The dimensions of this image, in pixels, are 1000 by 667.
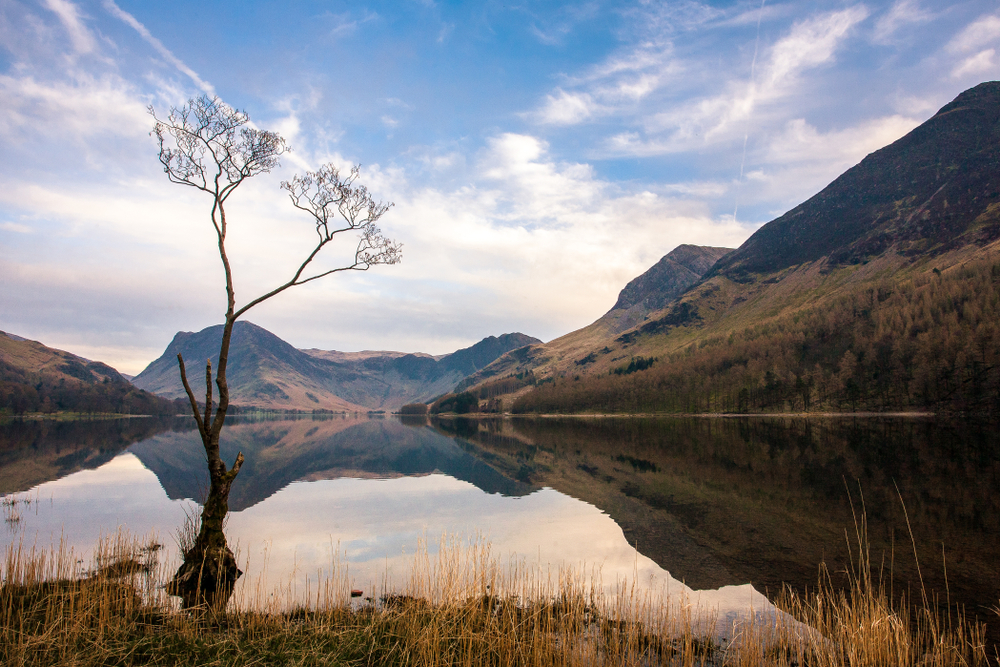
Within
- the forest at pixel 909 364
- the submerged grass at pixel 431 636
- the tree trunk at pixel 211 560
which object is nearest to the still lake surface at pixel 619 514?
the tree trunk at pixel 211 560

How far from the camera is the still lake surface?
1850cm

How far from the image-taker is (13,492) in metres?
36.4

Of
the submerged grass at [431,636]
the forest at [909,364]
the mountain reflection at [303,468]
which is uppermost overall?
the forest at [909,364]

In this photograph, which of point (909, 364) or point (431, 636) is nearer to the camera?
point (431, 636)

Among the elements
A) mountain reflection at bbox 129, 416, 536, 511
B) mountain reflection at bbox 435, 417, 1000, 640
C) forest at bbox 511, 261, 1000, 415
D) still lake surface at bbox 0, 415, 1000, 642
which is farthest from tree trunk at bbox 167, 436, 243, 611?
forest at bbox 511, 261, 1000, 415

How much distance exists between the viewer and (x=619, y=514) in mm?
30172

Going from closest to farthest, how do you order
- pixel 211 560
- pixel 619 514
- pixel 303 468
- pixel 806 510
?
pixel 211 560
pixel 806 510
pixel 619 514
pixel 303 468

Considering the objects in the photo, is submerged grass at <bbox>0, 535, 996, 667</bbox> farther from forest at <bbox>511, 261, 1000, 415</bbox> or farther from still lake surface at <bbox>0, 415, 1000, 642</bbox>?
forest at <bbox>511, 261, 1000, 415</bbox>

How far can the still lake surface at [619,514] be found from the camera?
60.7 ft

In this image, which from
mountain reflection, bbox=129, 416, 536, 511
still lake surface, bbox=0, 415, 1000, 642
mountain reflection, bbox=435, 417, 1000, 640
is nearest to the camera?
mountain reflection, bbox=435, 417, 1000, 640

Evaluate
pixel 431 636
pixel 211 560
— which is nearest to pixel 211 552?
pixel 211 560

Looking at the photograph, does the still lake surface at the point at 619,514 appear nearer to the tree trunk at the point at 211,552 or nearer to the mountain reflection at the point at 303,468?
the mountain reflection at the point at 303,468

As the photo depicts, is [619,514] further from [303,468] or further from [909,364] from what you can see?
[909,364]

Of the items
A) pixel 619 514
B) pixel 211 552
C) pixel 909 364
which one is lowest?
pixel 619 514
